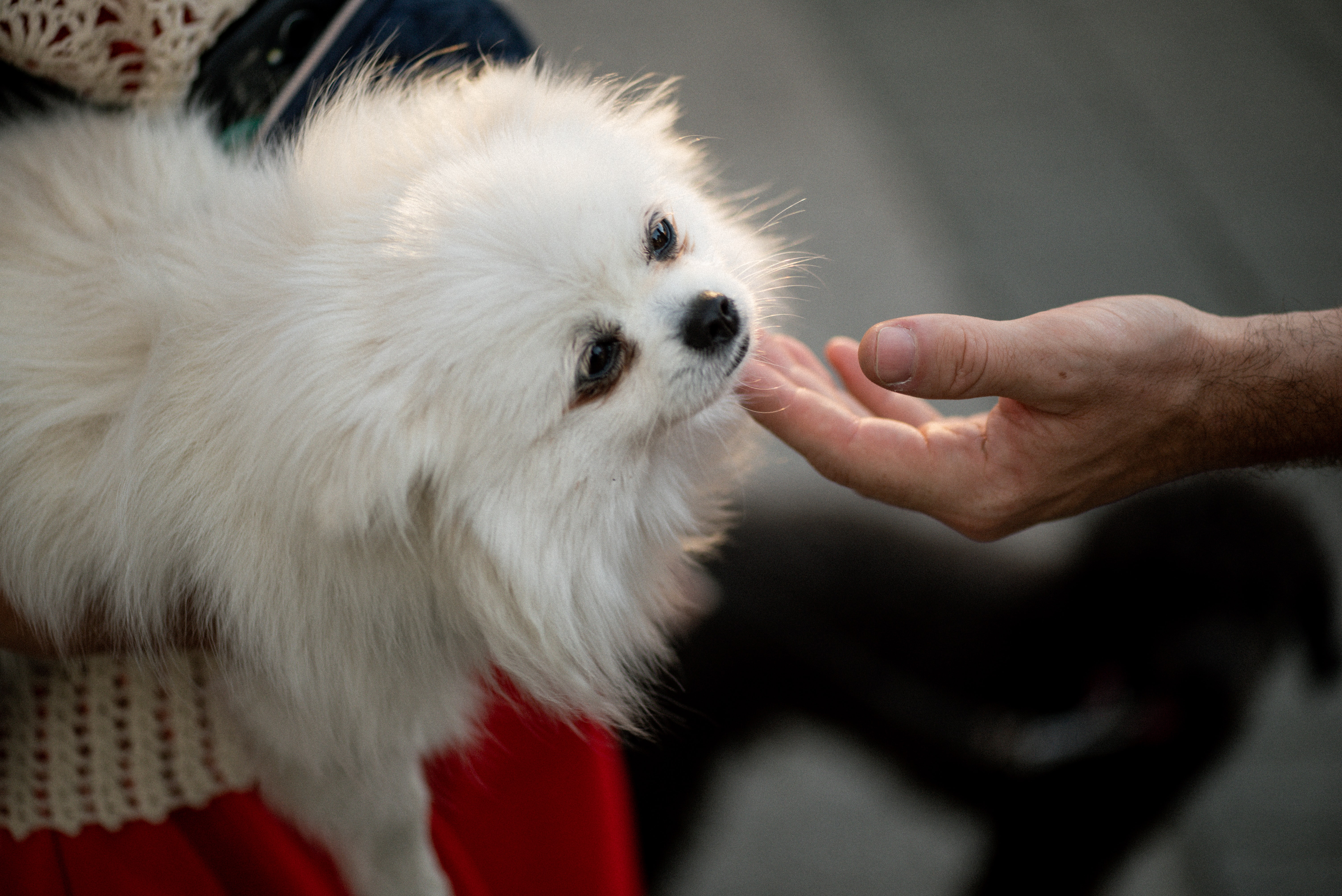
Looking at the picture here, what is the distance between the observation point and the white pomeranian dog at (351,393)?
715 mm

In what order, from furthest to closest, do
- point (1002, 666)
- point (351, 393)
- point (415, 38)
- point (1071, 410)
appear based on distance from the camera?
point (1002, 666) < point (415, 38) < point (1071, 410) < point (351, 393)

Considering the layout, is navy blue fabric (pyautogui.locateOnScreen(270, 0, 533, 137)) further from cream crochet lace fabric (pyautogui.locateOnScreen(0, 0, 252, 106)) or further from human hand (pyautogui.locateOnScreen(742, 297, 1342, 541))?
human hand (pyautogui.locateOnScreen(742, 297, 1342, 541))

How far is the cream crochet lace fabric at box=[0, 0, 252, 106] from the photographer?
2.72 ft

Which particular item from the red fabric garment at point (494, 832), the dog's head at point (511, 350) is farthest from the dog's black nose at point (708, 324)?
the red fabric garment at point (494, 832)

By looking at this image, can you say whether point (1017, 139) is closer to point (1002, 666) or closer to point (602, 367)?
point (1002, 666)

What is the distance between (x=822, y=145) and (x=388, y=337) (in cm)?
262

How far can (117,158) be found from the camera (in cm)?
84

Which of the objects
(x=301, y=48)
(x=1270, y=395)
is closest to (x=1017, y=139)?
(x=1270, y=395)

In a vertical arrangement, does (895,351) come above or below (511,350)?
below

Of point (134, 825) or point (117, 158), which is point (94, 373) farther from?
point (134, 825)

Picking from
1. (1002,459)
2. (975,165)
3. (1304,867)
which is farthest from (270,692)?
(975,165)

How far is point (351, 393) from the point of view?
70cm

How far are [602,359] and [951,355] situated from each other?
1.17ft

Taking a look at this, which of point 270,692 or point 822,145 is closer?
point 270,692
